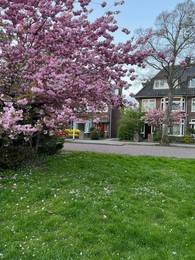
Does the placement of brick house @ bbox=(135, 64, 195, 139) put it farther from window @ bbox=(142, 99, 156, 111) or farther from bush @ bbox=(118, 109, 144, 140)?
bush @ bbox=(118, 109, 144, 140)

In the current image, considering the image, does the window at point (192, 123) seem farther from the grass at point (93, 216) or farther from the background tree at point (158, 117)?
the grass at point (93, 216)

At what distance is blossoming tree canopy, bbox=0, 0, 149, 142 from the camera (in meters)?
6.91

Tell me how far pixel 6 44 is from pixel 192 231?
5.96m

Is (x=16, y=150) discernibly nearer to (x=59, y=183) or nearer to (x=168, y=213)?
(x=59, y=183)

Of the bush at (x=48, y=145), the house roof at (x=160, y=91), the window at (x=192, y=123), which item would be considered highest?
the house roof at (x=160, y=91)

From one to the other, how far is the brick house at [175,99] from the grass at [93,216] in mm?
31791

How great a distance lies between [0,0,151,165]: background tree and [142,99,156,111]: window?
33440mm

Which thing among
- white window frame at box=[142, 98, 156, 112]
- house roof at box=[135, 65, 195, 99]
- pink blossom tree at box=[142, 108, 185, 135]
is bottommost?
pink blossom tree at box=[142, 108, 185, 135]

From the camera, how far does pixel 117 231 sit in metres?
4.28

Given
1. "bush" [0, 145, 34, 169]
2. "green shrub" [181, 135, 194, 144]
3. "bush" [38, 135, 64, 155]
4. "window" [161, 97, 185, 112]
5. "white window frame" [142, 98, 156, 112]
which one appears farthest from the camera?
"white window frame" [142, 98, 156, 112]

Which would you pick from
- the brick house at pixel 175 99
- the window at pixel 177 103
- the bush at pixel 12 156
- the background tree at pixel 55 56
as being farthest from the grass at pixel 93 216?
the window at pixel 177 103

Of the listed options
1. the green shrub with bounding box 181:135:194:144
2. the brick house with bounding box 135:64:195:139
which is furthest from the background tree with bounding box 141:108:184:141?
the green shrub with bounding box 181:135:194:144

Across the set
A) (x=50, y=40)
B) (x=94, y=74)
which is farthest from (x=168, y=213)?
(x=50, y=40)

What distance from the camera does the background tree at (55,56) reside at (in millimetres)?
6895
